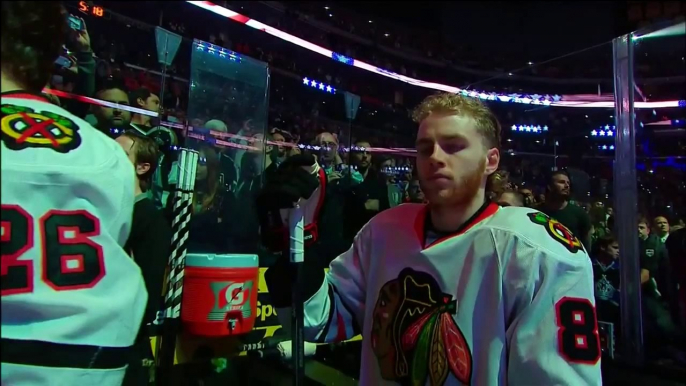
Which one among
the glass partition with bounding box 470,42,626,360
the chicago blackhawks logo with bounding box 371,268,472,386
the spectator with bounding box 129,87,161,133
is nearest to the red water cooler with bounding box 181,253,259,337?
the spectator with bounding box 129,87,161,133

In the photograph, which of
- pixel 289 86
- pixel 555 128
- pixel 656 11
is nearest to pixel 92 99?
pixel 289 86

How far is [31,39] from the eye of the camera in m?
0.66

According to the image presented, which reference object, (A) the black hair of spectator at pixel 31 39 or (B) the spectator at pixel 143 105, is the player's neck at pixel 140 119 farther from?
(A) the black hair of spectator at pixel 31 39

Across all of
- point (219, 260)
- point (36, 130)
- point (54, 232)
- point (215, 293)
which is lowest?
point (215, 293)

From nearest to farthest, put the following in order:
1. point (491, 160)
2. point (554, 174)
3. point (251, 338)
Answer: point (491, 160) → point (251, 338) → point (554, 174)

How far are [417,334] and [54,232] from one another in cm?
73

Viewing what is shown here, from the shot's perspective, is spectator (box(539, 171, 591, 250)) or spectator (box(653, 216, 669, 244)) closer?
spectator (box(653, 216, 669, 244))

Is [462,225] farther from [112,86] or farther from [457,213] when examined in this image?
[112,86]

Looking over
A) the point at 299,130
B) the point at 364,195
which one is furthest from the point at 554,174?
the point at 299,130

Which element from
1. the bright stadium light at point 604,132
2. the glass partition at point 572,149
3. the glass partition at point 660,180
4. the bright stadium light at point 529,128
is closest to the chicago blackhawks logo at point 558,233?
the glass partition at point 572,149

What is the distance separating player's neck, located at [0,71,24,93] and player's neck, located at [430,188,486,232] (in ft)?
2.74

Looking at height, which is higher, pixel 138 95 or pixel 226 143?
pixel 138 95

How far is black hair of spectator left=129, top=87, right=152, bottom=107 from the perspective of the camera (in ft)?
5.39

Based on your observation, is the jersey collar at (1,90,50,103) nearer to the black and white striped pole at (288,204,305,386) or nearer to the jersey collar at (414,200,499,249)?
the black and white striped pole at (288,204,305,386)
